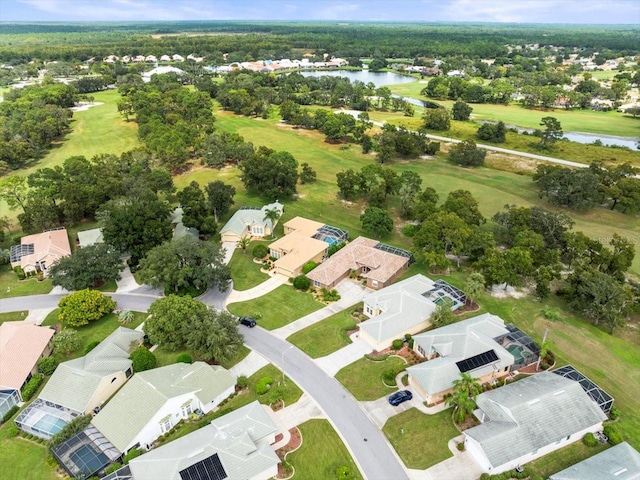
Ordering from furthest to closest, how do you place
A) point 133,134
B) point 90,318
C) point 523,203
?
point 133,134
point 523,203
point 90,318

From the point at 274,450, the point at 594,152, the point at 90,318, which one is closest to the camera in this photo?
the point at 274,450

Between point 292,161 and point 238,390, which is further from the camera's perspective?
point 292,161

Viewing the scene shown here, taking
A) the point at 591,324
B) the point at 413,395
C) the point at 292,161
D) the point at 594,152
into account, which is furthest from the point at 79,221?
the point at 594,152

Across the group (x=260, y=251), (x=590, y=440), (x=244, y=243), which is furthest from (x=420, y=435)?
(x=244, y=243)

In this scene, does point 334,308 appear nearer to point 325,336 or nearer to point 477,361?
point 325,336

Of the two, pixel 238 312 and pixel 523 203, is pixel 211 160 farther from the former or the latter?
pixel 523 203

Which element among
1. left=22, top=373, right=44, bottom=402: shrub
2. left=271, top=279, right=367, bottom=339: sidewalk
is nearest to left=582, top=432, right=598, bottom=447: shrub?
left=271, top=279, right=367, bottom=339: sidewalk

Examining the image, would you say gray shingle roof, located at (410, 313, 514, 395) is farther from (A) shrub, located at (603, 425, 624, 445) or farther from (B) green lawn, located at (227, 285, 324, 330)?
(B) green lawn, located at (227, 285, 324, 330)
